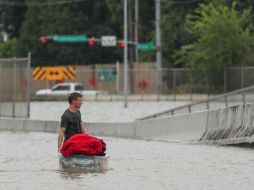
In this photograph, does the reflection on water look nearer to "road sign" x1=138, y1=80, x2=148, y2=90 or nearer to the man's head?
the man's head

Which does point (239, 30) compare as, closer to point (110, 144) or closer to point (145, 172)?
point (110, 144)

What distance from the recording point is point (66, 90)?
72.6 meters

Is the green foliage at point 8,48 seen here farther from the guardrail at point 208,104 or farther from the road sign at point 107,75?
the guardrail at point 208,104

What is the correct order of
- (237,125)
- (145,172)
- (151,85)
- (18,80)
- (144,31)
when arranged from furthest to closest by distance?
(144,31)
(151,85)
(18,80)
(237,125)
(145,172)

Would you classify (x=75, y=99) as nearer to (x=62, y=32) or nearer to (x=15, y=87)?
(x=15, y=87)

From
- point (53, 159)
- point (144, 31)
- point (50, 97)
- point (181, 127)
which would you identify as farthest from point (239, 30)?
point (53, 159)

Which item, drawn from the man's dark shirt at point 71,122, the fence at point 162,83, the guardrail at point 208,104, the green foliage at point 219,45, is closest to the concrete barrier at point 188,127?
the guardrail at point 208,104

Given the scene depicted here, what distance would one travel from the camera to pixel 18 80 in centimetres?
3522

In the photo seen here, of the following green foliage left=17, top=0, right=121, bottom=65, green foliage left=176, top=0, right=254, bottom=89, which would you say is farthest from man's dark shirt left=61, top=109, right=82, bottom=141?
green foliage left=17, top=0, right=121, bottom=65

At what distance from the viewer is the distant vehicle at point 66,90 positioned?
70.6 m

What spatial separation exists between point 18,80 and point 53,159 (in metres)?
14.8

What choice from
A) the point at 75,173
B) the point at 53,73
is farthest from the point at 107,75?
the point at 75,173

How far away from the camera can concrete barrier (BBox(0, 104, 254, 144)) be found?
73.6 ft

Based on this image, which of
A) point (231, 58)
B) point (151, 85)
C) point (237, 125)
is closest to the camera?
point (237, 125)
